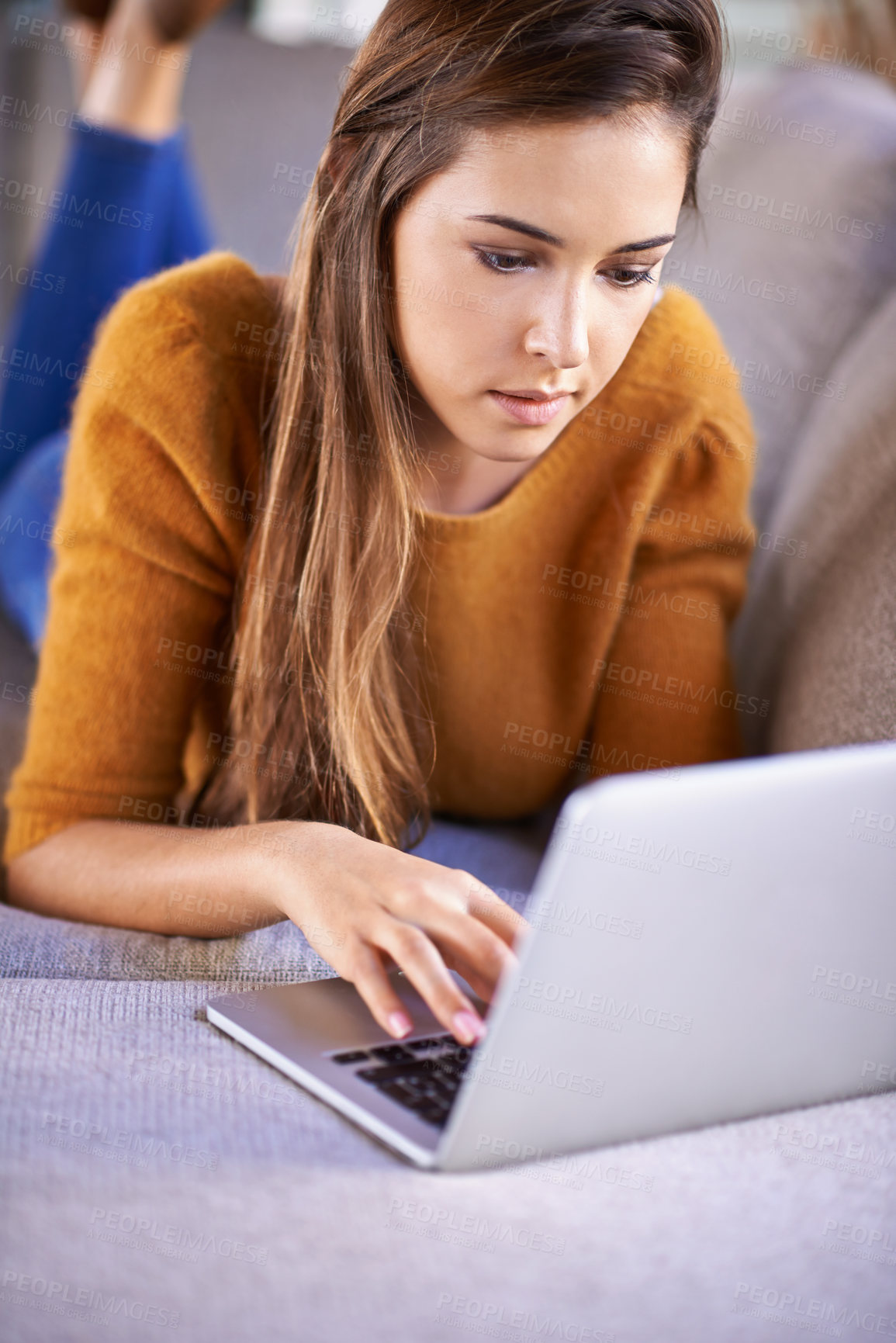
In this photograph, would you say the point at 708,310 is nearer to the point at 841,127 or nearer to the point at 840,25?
the point at 841,127

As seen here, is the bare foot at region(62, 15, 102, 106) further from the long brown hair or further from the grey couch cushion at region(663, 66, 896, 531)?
the long brown hair

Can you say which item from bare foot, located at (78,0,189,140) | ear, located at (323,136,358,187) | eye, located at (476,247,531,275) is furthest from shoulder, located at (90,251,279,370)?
bare foot, located at (78,0,189,140)

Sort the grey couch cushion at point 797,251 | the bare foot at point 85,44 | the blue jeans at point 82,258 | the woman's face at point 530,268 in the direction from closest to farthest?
the woman's face at point 530,268, the grey couch cushion at point 797,251, the blue jeans at point 82,258, the bare foot at point 85,44

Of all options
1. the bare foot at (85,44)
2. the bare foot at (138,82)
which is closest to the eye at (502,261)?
the bare foot at (138,82)

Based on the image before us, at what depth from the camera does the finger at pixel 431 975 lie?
0.63 metres

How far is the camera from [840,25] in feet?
6.37

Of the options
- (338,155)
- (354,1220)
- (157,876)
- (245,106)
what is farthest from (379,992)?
(245,106)

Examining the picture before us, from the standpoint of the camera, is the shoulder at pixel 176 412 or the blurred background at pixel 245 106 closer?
the shoulder at pixel 176 412

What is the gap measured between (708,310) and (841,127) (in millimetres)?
240

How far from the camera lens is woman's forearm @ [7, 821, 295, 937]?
2.68 feet

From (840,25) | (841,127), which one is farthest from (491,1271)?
(840,25)

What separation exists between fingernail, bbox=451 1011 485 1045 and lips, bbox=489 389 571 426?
Result: 1.38 feet

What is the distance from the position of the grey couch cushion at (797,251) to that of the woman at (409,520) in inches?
10.5

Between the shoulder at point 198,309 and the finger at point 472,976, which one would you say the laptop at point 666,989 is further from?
the shoulder at point 198,309
